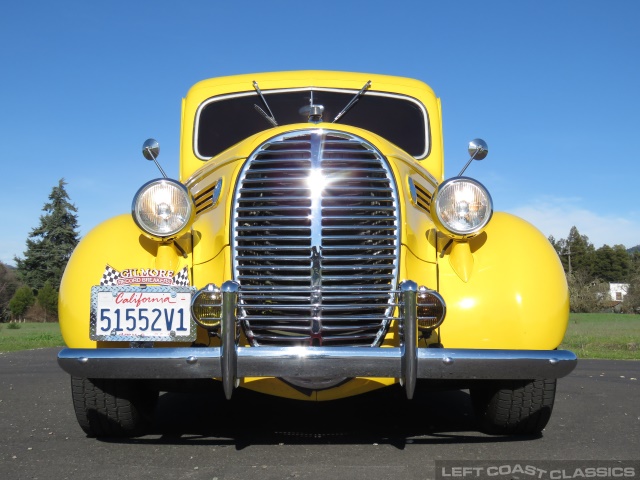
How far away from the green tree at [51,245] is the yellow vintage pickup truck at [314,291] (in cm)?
5044

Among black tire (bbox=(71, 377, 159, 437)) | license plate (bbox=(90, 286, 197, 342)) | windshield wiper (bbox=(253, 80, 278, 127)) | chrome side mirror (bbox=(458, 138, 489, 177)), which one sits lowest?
black tire (bbox=(71, 377, 159, 437))

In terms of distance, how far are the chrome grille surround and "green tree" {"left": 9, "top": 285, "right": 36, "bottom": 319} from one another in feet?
147

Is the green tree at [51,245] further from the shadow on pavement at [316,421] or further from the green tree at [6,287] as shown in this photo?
the shadow on pavement at [316,421]

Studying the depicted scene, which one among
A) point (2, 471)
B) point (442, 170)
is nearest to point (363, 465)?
point (2, 471)

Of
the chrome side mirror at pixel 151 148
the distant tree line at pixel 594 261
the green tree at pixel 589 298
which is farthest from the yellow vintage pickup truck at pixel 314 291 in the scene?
the distant tree line at pixel 594 261

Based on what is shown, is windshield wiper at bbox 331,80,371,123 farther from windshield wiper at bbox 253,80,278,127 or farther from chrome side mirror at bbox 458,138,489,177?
chrome side mirror at bbox 458,138,489,177

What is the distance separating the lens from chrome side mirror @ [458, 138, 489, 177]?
4703 millimetres

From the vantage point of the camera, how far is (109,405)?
12.3ft

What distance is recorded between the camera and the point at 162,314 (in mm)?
3307

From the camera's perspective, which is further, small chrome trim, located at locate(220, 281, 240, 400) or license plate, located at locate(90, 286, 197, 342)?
license plate, located at locate(90, 286, 197, 342)

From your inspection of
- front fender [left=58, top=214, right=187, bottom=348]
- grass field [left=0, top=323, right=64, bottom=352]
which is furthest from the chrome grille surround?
grass field [left=0, top=323, right=64, bottom=352]

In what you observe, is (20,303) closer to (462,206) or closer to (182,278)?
(182,278)

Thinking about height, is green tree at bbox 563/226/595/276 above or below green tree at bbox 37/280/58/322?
above

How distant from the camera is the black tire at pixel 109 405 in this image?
3717 mm
